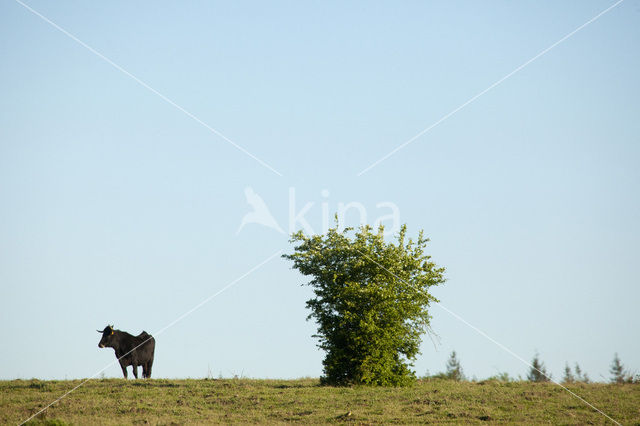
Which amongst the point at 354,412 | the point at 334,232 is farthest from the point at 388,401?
the point at 334,232

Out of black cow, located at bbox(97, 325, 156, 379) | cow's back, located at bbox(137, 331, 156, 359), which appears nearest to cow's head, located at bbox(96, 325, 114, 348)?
black cow, located at bbox(97, 325, 156, 379)

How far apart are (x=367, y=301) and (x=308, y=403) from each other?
280 inches

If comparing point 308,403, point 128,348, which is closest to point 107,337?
point 128,348

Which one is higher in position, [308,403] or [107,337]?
[107,337]

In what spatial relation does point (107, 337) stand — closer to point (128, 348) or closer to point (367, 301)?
point (128, 348)

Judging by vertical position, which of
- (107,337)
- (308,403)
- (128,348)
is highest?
(107,337)

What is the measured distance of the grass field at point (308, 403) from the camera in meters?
28.3

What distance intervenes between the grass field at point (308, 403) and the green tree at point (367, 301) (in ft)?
4.99

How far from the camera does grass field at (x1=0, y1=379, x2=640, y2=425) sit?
28.3 metres

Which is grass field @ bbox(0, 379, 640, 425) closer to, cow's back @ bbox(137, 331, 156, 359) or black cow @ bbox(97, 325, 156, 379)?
black cow @ bbox(97, 325, 156, 379)

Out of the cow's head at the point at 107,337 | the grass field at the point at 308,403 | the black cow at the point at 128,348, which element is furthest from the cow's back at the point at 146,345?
the grass field at the point at 308,403

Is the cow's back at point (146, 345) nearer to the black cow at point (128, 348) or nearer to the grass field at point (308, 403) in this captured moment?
the black cow at point (128, 348)

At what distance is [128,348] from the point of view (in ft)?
134

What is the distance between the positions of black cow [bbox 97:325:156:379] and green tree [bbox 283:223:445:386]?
10755 mm
